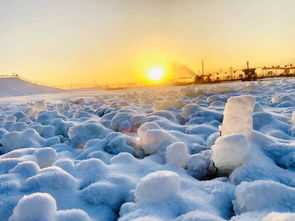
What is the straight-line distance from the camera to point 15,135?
307 centimetres

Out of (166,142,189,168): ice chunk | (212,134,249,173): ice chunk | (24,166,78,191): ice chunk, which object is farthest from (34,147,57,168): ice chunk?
(212,134,249,173): ice chunk

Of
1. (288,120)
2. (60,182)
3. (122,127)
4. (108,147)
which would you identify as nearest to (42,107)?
(122,127)

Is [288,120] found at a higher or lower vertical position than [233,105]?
lower

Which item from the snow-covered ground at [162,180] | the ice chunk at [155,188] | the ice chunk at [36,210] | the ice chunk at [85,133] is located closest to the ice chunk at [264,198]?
the snow-covered ground at [162,180]

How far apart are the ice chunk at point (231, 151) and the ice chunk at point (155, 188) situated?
1.61 feet

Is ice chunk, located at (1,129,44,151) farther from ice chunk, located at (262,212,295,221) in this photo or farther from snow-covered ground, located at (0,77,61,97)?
snow-covered ground, located at (0,77,61,97)

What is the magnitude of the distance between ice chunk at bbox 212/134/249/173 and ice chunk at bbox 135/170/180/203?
0.49 m

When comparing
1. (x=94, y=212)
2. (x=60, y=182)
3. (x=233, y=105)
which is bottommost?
(x=94, y=212)

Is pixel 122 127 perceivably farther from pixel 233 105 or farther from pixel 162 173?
pixel 162 173

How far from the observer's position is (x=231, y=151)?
183cm

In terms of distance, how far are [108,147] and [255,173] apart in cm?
140

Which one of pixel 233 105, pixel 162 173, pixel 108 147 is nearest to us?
pixel 162 173

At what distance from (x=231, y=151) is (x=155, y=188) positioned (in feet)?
2.01

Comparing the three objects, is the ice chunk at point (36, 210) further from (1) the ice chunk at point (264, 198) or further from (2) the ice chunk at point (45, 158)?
(2) the ice chunk at point (45, 158)
